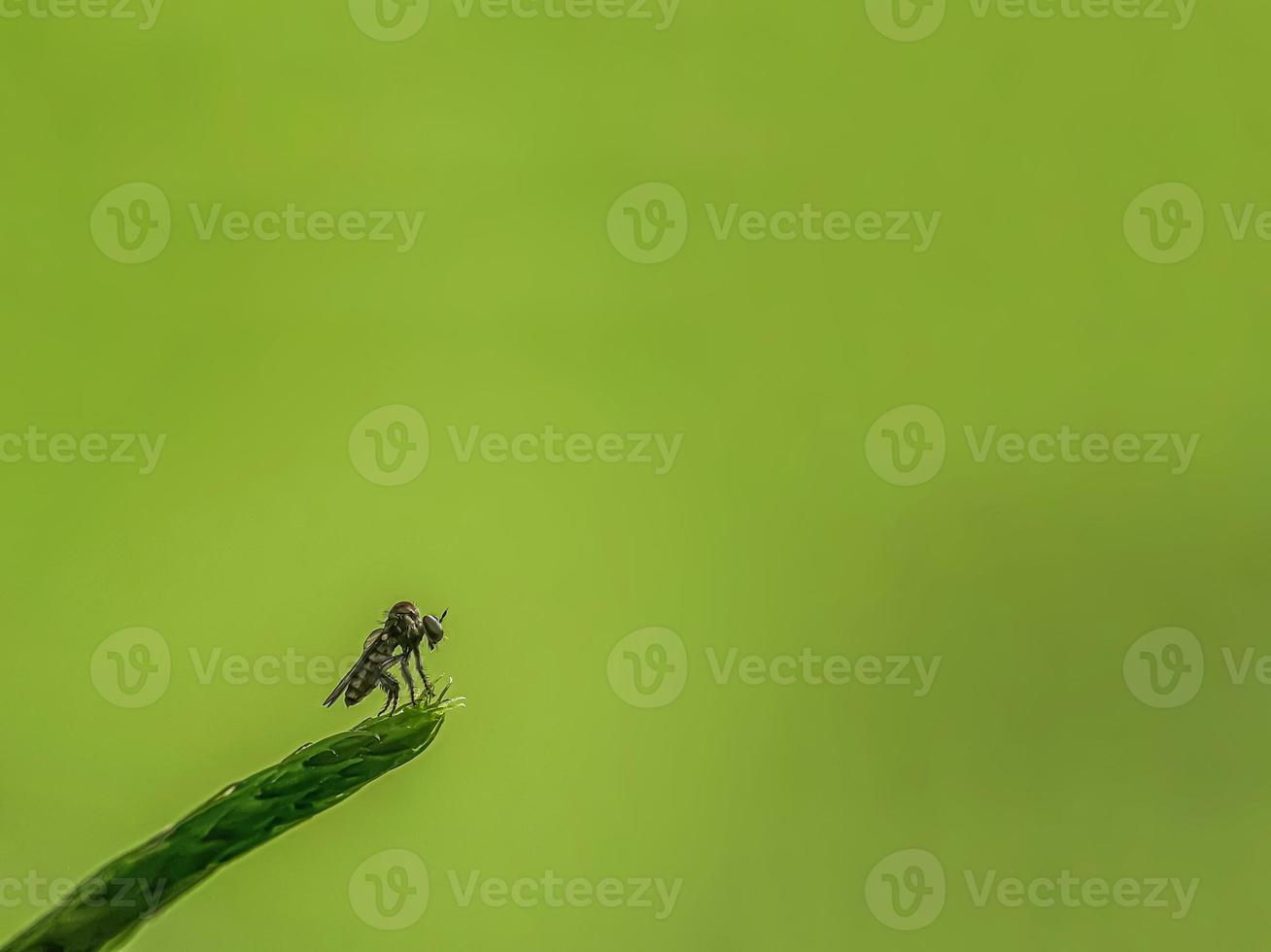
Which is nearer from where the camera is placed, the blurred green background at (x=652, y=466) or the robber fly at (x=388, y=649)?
the robber fly at (x=388, y=649)

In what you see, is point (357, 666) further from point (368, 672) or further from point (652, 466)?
point (652, 466)

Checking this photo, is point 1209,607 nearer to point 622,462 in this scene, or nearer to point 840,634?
point 840,634

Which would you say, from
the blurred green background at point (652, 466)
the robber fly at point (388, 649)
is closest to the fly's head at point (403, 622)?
the robber fly at point (388, 649)

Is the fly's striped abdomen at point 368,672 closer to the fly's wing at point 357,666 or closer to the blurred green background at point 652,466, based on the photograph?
the fly's wing at point 357,666

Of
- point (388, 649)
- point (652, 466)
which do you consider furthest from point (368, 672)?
point (652, 466)

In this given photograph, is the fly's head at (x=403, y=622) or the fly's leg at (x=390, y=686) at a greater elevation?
the fly's head at (x=403, y=622)

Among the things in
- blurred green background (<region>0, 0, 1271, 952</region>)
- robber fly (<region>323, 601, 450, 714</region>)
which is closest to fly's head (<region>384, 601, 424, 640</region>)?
robber fly (<region>323, 601, 450, 714</region>)

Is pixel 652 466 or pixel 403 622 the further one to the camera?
pixel 652 466

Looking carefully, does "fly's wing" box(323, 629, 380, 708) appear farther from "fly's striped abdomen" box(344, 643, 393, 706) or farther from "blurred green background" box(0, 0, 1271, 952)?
"blurred green background" box(0, 0, 1271, 952)
